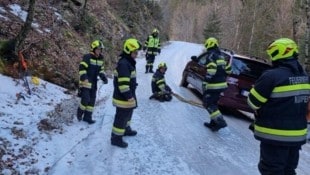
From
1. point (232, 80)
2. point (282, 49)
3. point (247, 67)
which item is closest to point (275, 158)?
point (282, 49)

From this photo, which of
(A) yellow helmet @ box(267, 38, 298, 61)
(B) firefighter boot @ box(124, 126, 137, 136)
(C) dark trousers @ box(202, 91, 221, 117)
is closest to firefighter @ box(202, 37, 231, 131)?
(C) dark trousers @ box(202, 91, 221, 117)

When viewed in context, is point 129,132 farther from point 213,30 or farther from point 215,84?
point 213,30

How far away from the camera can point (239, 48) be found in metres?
46.5

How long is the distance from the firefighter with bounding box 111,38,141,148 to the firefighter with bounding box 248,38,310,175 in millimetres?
2990

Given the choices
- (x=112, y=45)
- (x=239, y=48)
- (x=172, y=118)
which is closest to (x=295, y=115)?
(x=172, y=118)

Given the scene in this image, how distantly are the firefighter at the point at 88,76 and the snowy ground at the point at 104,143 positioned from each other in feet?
0.82

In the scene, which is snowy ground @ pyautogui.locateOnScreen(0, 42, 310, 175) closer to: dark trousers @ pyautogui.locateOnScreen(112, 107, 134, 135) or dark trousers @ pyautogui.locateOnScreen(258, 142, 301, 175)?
dark trousers @ pyautogui.locateOnScreen(112, 107, 134, 135)

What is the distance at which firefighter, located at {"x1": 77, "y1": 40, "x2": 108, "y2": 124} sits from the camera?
9.23 metres

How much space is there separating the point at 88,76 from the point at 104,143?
6.31 ft

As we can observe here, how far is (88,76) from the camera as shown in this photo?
9367 mm

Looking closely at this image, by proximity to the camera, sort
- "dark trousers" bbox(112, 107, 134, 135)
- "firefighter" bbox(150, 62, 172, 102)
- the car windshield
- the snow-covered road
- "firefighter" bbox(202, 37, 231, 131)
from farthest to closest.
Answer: "firefighter" bbox(150, 62, 172, 102), the car windshield, "firefighter" bbox(202, 37, 231, 131), "dark trousers" bbox(112, 107, 134, 135), the snow-covered road

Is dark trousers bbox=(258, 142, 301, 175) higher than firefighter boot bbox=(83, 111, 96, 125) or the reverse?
higher

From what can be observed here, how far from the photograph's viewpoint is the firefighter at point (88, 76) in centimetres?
923

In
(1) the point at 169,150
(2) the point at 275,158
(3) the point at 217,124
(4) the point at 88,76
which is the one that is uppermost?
(4) the point at 88,76
